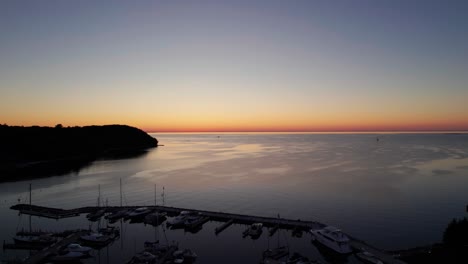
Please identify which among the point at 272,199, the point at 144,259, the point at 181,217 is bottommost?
the point at 272,199

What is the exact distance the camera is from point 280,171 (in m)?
126

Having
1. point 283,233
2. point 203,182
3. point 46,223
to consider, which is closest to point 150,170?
point 203,182

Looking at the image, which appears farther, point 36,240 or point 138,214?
point 138,214

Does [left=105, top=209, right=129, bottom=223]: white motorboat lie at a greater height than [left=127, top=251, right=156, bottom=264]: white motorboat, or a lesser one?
lesser

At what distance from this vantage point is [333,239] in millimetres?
44531

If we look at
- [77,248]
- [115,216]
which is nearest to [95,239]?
[77,248]

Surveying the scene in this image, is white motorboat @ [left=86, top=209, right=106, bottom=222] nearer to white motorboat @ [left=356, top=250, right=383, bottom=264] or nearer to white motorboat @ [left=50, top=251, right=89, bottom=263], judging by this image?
white motorboat @ [left=50, top=251, right=89, bottom=263]

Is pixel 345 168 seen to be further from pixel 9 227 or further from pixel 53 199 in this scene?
pixel 9 227

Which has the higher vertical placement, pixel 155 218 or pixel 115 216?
pixel 155 218

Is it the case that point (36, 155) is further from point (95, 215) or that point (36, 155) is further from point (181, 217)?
point (181, 217)

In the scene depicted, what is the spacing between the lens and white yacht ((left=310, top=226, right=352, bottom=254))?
143 ft

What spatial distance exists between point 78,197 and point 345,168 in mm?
93829

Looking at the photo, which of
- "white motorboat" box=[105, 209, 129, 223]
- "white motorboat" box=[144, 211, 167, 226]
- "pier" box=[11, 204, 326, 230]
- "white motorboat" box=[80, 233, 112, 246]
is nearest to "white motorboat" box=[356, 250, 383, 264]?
"pier" box=[11, 204, 326, 230]

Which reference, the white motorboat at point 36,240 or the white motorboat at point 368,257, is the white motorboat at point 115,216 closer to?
the white motorboat at point 36,240
